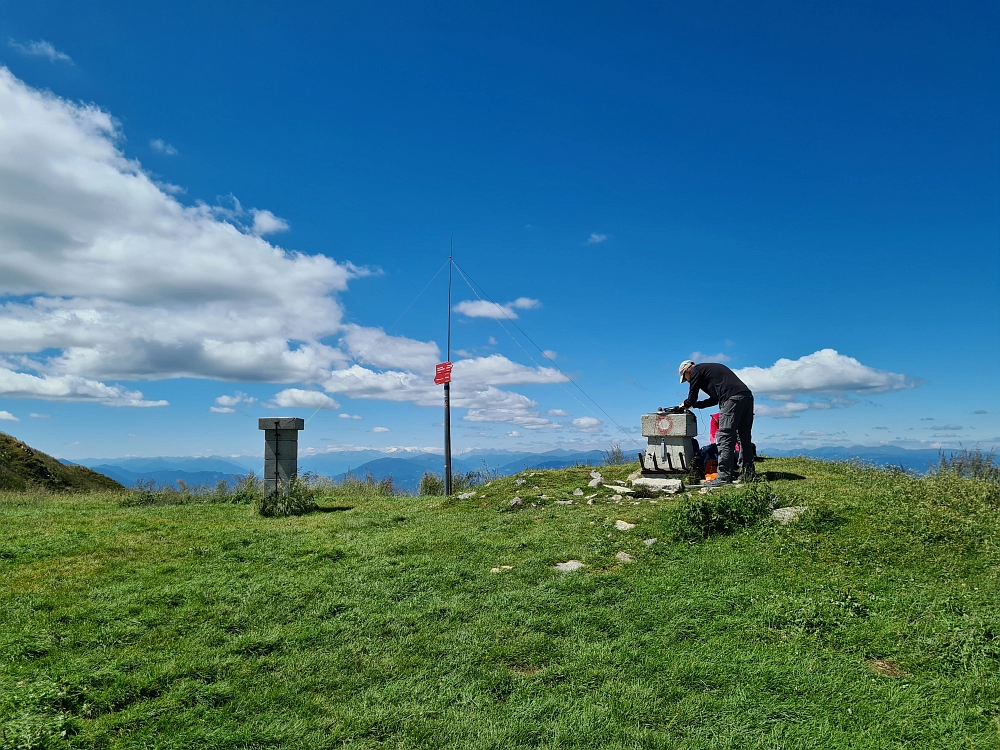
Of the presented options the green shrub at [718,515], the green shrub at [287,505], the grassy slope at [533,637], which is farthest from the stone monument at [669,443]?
the green shrub at [287,505]

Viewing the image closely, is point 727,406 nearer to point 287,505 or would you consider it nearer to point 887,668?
point 887,668

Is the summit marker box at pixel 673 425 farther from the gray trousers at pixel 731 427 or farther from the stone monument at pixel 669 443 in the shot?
the gray trousers at pixel 731 427

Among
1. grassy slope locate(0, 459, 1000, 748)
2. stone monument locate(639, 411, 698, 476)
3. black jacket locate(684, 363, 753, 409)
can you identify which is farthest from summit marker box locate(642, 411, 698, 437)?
grassy slope locate(0, 459, 1000, 748)

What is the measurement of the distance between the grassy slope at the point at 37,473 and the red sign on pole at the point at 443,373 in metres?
17.6

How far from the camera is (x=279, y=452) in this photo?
13.8m

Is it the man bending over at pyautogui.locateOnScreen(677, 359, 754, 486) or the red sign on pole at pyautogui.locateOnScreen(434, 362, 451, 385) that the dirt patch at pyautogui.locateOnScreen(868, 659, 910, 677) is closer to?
the man bending over at pyautogui.locateOnScreen(677, 359, 754, 486)

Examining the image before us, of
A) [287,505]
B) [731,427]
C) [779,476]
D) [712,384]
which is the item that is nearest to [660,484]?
[731,427]

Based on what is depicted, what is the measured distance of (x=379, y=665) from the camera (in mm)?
4746

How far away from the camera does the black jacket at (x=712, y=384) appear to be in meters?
10.8

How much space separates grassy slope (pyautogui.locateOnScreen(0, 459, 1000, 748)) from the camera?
393 centimetres

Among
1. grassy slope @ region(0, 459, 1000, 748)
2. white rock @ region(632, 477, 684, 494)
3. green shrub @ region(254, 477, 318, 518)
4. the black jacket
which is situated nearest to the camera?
grassy slope @ region(0, 459, 1000, 748)

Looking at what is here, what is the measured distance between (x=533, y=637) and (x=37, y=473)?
1137 inches

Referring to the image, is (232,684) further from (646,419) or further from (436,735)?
(646,419)

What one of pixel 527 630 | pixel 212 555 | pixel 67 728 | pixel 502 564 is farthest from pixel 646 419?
pixel 67 728
